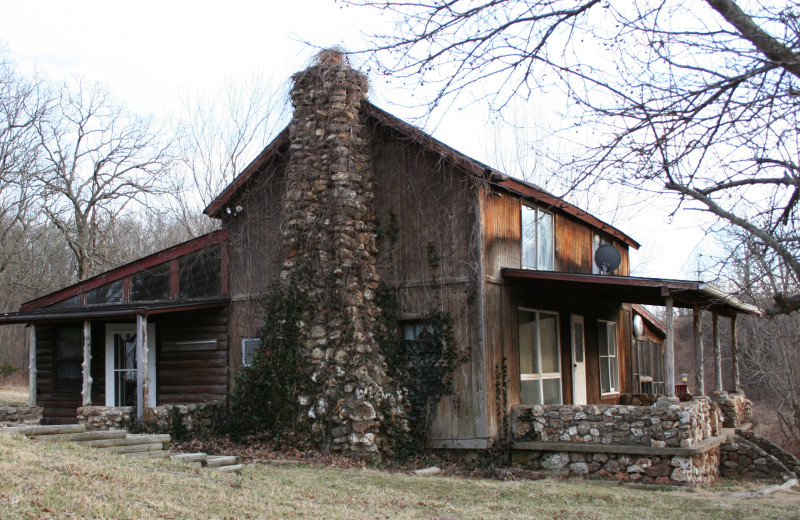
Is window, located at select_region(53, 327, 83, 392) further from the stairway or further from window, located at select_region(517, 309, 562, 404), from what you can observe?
window, located at select_region(517, 309, 562, 404)

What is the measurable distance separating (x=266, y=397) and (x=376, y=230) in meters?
3.77

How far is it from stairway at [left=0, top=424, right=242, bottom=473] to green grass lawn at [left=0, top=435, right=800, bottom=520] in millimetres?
444

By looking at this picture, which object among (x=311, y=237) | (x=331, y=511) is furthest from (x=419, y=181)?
(x=331, y=511)

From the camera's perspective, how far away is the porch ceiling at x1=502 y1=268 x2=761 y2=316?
492 inches

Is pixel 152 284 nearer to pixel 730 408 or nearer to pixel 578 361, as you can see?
pixel 578 361

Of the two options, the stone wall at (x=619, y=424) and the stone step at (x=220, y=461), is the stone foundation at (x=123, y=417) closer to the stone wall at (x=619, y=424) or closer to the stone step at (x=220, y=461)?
the stone step at (x=220, y=461)

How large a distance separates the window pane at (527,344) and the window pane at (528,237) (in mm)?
1073

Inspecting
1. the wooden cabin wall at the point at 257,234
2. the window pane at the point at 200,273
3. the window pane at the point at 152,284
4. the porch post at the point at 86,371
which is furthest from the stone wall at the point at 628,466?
the window pane at the point at 152,284

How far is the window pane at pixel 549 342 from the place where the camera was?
15.4m

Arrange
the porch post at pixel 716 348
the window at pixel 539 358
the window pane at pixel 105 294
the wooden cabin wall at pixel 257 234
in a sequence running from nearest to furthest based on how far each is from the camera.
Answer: the window at pixel 539 358 < the wooden cabin wall at pixel 257 234 < the window pane at pixel 105 294 < the porch post at pixel 716 348

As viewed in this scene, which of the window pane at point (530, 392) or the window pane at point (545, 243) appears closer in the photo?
the window pane at point (530, 392)

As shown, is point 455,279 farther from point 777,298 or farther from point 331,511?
point 777,298

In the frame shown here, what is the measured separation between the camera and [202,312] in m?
16.2

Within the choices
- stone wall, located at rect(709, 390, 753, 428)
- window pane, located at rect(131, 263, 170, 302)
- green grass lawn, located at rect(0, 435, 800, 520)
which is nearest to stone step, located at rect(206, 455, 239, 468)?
green grass lawn, located at rect(0, 435, 800, 520)
